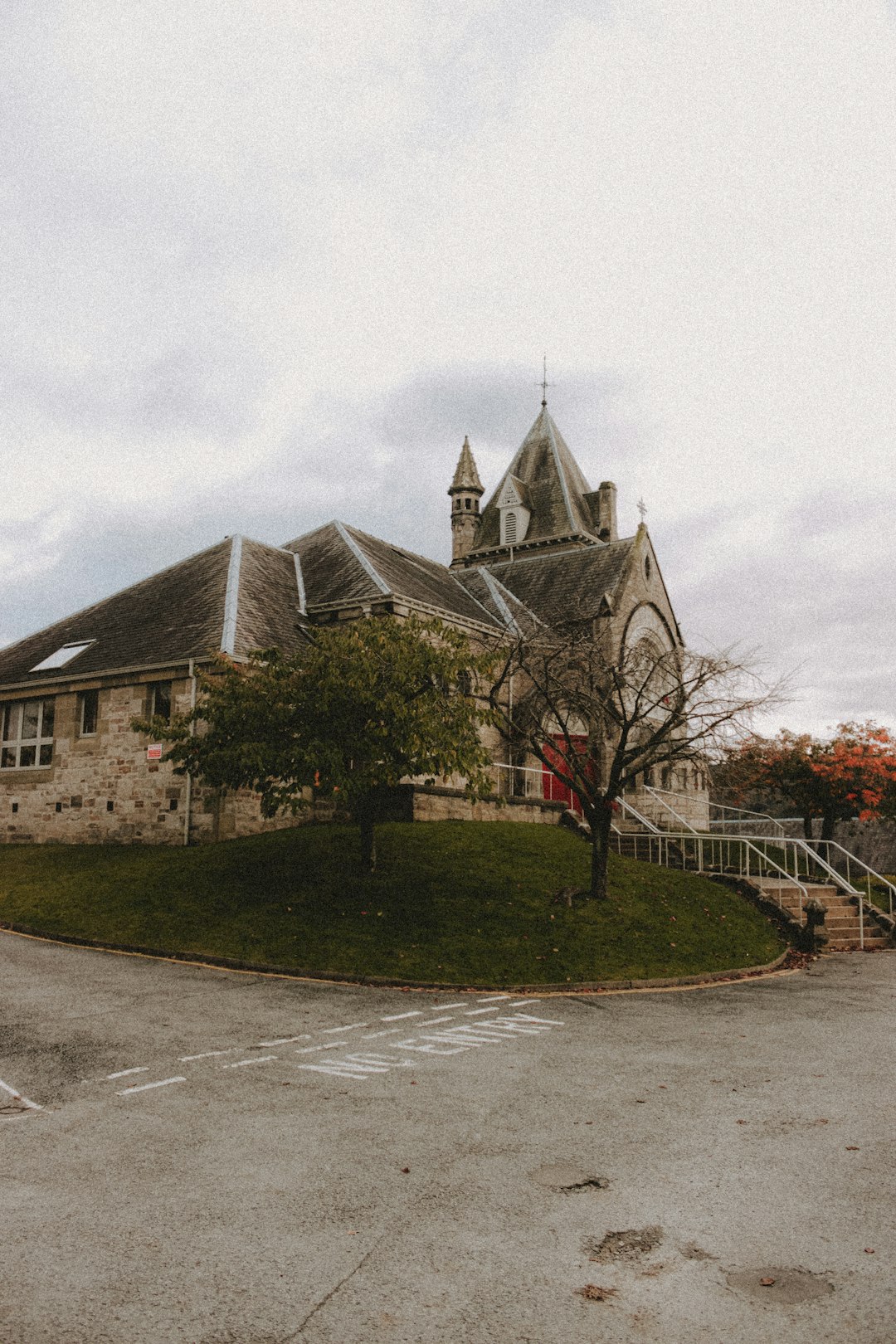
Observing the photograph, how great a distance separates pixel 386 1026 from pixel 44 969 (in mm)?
5548

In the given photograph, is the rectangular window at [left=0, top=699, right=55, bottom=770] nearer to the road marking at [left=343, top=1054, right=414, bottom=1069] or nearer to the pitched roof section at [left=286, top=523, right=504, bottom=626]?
the pitched roof section at [left=286, top=523, right=504, bottom=626]

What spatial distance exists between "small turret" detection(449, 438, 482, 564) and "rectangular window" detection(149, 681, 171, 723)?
100 feet

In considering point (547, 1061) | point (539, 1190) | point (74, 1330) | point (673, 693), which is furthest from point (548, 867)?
point (74, 1330)

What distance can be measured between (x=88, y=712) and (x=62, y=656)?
2185mm

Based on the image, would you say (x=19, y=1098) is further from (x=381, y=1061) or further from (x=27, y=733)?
(x=27, y=733)

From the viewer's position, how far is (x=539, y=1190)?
5406 mm

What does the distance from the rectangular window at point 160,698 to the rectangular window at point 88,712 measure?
202cm

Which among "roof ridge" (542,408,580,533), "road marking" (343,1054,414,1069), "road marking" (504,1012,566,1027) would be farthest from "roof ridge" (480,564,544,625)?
"road marking" (343,1054,414,1069)

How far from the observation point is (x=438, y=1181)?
5.55m

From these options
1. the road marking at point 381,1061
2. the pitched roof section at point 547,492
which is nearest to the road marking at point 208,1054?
the road marking at point 381,1061

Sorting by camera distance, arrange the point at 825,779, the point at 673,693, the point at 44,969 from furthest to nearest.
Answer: the point at 825,779 → the point at 673,693 → the point at 44,969

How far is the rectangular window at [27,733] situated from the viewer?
83.2 feet

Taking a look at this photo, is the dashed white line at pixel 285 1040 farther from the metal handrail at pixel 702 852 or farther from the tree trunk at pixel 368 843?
the metal handrail at pixel 702 852

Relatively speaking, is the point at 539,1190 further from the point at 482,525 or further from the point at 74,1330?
the point at 482,525
